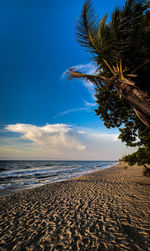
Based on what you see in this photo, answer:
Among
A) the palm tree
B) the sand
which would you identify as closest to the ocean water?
the sand

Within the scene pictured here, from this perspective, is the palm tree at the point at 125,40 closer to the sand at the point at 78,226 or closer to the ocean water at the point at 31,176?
the sand at the point at 78,226

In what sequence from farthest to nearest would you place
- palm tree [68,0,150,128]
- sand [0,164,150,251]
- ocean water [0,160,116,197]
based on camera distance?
ocean water [0,160,116,197], palm tree [68,0,150,128], sand [0,164,150,251]

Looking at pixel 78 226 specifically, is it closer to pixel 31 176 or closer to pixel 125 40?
pixel 125 40

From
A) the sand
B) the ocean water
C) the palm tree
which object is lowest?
the ocean water

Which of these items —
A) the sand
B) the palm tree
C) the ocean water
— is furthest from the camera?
the ocean water

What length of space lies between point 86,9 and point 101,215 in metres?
8.18

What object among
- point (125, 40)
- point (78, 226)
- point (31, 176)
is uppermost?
point (125, 40)

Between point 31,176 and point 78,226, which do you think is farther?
point 31,176

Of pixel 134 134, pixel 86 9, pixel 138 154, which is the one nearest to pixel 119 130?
pixel 134 134

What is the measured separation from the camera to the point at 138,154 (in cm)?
665

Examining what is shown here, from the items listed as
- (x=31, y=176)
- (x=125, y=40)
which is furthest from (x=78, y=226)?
(x=31, y=176)

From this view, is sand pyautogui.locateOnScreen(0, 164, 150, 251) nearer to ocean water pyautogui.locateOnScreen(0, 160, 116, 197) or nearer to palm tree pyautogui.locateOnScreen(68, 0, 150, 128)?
palm tree pyautogui.locateOnScreen(68, 0, 150, 128)

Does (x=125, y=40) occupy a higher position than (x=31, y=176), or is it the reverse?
(x=125, y=40)

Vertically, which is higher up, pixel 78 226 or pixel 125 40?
pixel 125 40
